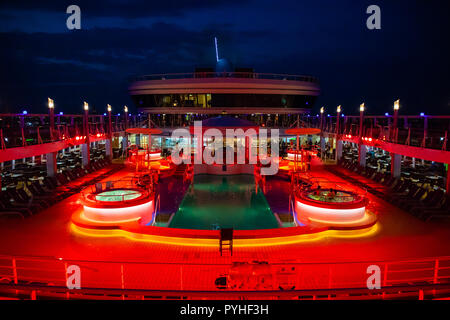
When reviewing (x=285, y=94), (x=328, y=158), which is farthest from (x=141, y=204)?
(x=285, y=94)

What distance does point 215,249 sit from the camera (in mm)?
7625

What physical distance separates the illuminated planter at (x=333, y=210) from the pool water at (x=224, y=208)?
3.21 ft

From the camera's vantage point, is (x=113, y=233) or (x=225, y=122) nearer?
(x=113, y=233)

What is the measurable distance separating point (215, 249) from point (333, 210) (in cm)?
378

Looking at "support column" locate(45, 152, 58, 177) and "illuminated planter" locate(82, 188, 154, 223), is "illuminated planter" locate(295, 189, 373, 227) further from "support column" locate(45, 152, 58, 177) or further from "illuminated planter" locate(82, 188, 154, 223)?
"support column" locate(45, 152, 58, 177)

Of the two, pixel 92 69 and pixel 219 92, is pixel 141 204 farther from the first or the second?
pixel 92 69

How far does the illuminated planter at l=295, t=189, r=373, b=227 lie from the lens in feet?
31.1

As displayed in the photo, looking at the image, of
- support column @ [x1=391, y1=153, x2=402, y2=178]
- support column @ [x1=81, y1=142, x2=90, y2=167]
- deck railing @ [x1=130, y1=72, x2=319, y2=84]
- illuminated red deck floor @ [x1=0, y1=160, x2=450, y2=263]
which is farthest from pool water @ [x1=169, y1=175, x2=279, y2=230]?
deck railing @ [x1=130, y1=72, x2=319, y2=84]

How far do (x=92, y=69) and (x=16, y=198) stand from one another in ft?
217

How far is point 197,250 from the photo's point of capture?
298 inches

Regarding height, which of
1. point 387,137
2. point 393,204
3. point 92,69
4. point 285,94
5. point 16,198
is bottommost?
point 393,204

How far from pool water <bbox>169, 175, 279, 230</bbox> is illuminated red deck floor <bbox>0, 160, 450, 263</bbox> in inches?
86.2

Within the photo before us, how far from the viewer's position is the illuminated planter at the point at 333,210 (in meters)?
9.47
